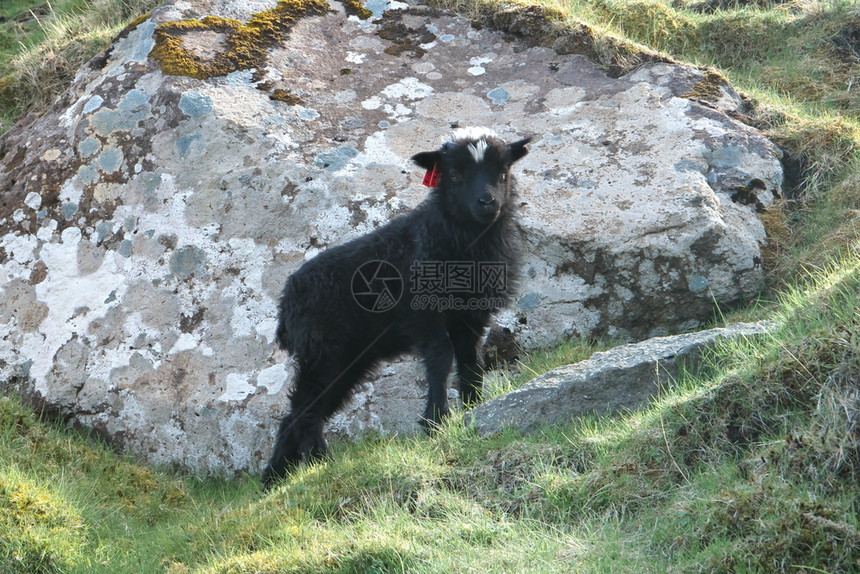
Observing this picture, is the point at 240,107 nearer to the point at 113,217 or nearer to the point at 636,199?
the point at 113,217

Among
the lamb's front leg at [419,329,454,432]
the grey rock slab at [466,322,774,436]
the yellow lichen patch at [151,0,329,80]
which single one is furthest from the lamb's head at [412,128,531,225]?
the yellow lichen patch at [151,0,329,80]

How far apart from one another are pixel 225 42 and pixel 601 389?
565cm

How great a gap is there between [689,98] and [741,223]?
1.69 m

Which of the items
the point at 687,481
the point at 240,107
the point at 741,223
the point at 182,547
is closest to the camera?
the point at 687,481

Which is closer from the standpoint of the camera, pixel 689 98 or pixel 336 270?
pixel 336 270

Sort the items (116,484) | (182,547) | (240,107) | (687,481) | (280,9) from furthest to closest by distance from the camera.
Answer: (280,9), (240,107), (116,484), (182,547), (687,481)

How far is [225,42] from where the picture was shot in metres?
8.30

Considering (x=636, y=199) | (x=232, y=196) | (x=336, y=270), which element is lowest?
(x=636, y=199)

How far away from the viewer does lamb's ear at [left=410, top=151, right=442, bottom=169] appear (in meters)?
6.32

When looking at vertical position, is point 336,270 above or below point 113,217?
below

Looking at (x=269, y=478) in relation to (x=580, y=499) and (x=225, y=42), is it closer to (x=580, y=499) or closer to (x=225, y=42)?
(x=580, y=499)

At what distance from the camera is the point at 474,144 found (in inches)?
248

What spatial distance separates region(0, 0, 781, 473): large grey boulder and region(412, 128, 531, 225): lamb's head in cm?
85

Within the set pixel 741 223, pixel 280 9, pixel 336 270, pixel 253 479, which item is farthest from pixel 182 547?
pixel 280 9
